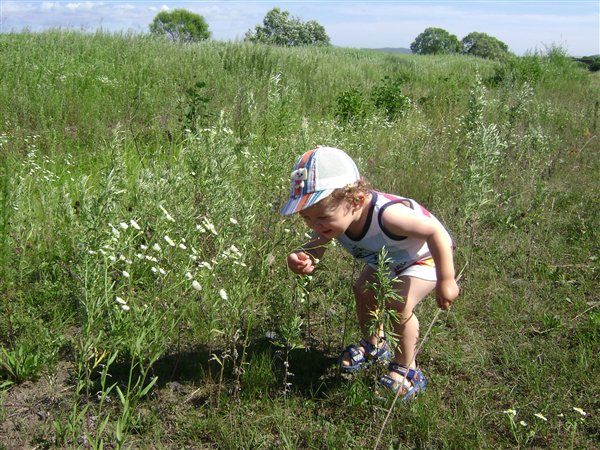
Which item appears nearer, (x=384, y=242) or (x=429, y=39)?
(x=384, y=242)

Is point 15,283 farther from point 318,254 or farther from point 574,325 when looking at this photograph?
point 574,325

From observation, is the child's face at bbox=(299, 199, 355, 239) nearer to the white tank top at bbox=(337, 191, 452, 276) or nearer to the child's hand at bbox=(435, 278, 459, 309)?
the white tank top at bbox=(337, 191, 452, 276)

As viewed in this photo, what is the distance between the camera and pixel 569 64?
14.6m

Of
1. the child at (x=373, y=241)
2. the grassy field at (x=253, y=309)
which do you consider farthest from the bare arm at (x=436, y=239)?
the grassy field at (x=253, y=309)

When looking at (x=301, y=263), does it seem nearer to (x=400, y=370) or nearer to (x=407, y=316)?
(x=407, y=316)

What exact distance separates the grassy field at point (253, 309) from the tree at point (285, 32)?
709 centimetres

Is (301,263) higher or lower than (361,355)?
higher

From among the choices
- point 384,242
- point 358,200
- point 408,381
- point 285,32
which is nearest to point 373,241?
point 384,242

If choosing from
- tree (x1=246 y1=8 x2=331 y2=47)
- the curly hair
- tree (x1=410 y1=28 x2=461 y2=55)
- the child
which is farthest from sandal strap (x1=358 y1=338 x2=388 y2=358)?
tree (x1=410 y1=28 x2=461 y2=55)

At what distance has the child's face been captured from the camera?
8.71ft

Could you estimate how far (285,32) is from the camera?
82.9 ft

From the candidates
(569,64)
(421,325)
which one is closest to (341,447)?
(421,325)

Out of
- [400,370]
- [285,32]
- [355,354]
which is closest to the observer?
[400,370]

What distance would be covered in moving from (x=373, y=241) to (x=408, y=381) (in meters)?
0.72
